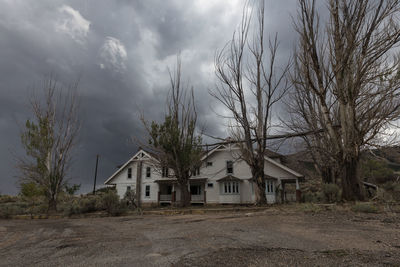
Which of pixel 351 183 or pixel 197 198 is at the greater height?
pixel 351 183

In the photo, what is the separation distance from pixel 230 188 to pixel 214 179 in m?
2.15

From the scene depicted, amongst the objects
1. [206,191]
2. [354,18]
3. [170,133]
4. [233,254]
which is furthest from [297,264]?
[206,191]

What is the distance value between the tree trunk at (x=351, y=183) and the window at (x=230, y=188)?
15.6 m

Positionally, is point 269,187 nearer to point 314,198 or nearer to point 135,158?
point 314,198

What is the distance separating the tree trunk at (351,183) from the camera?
9.77 meters

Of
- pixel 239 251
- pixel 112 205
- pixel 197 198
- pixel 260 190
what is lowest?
pixel 239 251

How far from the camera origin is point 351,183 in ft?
32.3

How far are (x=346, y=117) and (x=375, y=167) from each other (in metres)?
27.5

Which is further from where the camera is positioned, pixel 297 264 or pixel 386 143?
pixel 386 143

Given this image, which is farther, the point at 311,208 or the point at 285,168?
the point at 285,168

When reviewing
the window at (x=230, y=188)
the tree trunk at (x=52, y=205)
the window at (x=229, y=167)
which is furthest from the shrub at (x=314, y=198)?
the tree trunk at (x=52, y=205)

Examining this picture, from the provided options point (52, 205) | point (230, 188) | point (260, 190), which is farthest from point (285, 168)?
point (52, 205)

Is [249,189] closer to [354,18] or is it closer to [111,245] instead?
[354,18]

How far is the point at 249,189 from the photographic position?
963 inches
